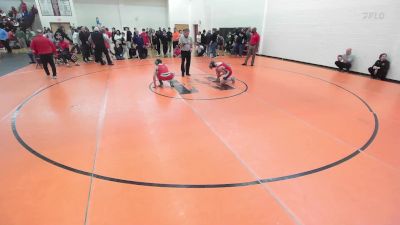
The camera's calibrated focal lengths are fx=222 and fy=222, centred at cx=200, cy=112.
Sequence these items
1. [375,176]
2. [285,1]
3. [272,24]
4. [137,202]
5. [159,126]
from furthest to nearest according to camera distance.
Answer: [272,24], [285,1], [159,126], [375,176], [137,202]

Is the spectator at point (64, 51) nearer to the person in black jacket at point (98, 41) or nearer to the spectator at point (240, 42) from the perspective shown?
the person in black jacket at point (98, 41)

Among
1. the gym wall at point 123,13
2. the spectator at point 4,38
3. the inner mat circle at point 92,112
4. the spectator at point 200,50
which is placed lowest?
the inner mat circle at point 92,112

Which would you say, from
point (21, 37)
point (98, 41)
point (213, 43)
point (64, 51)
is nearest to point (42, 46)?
point (98, 41)

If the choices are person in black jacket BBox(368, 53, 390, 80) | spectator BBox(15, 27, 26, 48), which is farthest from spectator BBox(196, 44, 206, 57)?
spectator BBox(15, 27, 26, 48)

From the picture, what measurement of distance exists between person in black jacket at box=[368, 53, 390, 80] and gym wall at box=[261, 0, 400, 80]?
0.18 metres

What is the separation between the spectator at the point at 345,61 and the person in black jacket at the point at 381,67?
1039 millimetres

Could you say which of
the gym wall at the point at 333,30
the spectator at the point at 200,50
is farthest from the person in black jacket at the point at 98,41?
the gym wall at the point at 333,30

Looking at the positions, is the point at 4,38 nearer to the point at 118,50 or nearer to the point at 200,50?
the point at 118,50

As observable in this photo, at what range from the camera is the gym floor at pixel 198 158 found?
2.40 m

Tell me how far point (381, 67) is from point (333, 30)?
2791mm

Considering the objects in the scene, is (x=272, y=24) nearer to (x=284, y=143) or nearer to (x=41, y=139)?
(x=284, y=143)

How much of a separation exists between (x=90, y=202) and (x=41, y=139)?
6.91 feet

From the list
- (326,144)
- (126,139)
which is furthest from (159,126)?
(326,144)

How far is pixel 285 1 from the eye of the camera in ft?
40.5
